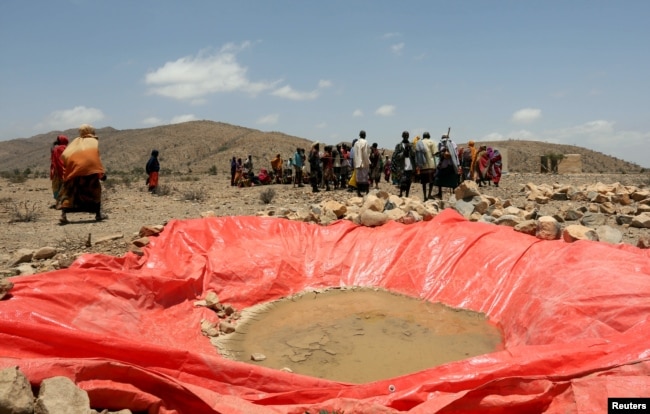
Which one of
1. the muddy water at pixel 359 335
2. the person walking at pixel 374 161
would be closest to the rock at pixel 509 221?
the muddy water at pixel 359 335

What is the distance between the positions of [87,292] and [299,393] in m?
1.93

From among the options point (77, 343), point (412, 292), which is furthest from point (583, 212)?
point (77, 343)

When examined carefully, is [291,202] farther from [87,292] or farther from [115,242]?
[87,292]

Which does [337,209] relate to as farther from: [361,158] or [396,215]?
[361,158]

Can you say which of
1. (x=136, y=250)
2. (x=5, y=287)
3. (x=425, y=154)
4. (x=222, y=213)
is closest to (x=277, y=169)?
(x=222, y=213)

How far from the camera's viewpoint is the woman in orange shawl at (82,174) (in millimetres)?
6586

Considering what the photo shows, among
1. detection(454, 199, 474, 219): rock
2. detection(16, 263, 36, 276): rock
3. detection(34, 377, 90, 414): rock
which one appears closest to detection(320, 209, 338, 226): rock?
detection(454, 199, 474, 219): rock

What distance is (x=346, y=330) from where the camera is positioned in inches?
154

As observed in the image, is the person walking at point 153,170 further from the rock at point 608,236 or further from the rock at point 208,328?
the rock at point 608,236

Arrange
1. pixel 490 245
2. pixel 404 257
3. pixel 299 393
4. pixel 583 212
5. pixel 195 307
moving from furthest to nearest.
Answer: pixel 583 212, pixel 404 257, pixel 490 245, pixel 195 307, pixel 299 393

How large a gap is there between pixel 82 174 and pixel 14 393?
17.6 feet

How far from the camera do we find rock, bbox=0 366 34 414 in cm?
177

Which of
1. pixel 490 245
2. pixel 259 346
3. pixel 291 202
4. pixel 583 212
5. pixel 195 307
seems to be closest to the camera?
pixel 259 346

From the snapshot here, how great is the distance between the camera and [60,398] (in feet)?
6.22
